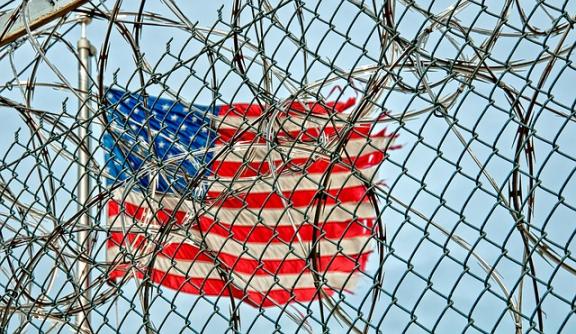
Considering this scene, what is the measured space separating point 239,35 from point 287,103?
226mm

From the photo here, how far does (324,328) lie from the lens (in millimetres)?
2613

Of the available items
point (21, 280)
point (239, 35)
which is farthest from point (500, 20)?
point (21, 280)

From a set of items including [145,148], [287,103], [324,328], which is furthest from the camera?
[145,148]

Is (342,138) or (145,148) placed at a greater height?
(145,148)

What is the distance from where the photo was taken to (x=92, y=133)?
10.8 ft

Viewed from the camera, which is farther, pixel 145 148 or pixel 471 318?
pixel 145 148

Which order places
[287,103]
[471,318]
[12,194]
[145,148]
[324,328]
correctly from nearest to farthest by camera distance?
[471,318], [324,328], [287,103], [145,148], [12,194]

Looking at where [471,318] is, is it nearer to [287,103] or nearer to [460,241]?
[460,241]

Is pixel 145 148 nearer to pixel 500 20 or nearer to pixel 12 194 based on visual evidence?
pixel 12 194

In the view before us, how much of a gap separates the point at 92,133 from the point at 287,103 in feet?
2.42

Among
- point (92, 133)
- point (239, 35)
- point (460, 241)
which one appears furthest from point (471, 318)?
point (92, 133)

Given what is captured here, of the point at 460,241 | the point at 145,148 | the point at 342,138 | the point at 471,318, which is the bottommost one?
the point at 471,318

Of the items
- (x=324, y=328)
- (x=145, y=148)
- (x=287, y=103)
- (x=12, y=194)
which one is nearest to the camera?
(x=324, y=328)

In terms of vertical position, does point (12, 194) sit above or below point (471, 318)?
above
